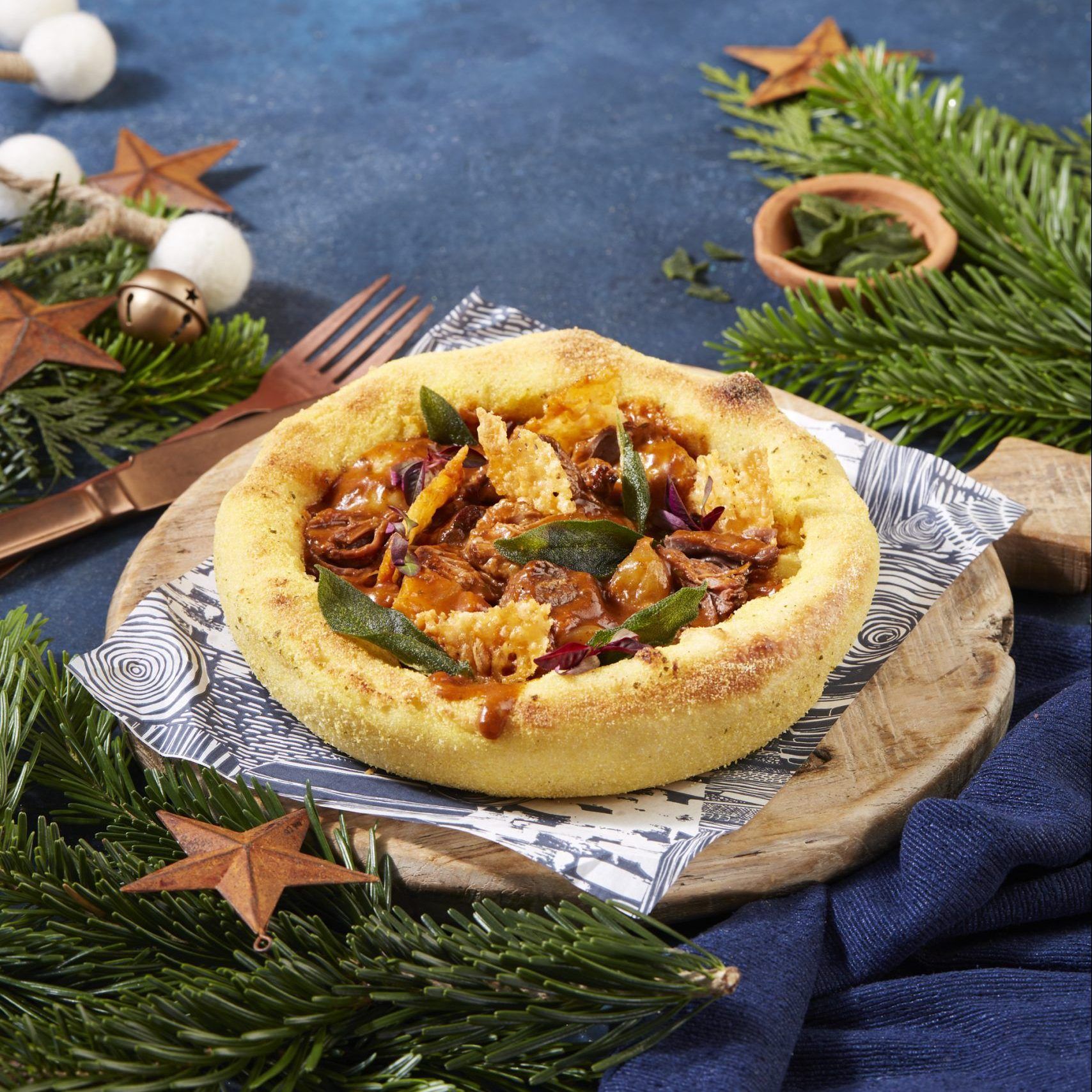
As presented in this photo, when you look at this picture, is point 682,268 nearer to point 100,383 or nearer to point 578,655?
point 100,383

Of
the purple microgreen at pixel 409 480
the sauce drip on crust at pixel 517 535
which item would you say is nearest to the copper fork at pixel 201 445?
the sauce drip on crust at pixel 517 535

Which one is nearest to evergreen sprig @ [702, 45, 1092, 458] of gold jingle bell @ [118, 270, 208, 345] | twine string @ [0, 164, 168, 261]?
gold jingle bell @ [118, 270, 208, 345]

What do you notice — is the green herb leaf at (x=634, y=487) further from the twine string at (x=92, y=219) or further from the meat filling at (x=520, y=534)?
the twine string at (x=92, y=219)

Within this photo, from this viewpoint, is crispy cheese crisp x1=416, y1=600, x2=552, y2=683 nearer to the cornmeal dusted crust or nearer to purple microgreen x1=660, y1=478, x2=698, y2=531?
the cornmeal dusted crust

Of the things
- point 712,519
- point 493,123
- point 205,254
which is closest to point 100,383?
point 205,254

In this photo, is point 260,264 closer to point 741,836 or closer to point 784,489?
point 784,489

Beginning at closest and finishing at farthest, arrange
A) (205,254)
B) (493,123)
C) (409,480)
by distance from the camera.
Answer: (409,480) → (205,254) → (493,123)

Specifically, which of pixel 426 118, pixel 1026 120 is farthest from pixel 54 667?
pixel 1026 120

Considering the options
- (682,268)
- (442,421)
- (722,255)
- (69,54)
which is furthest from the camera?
(69,54)
